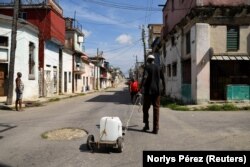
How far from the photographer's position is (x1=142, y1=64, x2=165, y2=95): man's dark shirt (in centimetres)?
955

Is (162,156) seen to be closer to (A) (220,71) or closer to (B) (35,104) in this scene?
(A) (220,71)

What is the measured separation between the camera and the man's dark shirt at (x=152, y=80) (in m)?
9.55

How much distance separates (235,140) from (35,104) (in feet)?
49.8

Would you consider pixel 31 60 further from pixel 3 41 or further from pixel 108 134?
pixel 108 134

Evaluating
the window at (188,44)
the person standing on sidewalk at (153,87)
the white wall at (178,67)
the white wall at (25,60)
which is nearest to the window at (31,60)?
the white wall at (25,60)

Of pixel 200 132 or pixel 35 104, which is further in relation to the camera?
pixel 35 104

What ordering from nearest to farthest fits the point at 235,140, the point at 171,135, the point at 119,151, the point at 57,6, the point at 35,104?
the point at 119,151
the point at 235,140
the point at 171,135
the point at 35,104
the point at 57,6

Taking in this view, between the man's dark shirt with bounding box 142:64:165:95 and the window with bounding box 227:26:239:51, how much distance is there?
1146cm

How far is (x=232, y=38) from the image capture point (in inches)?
786

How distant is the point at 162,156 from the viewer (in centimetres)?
649

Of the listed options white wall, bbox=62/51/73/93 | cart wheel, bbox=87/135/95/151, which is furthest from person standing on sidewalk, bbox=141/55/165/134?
white wall, bbox=62/51/73/93

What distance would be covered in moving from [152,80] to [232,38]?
11910 millimetres

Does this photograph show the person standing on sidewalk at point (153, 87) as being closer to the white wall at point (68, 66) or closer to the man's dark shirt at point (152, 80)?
the man's dark shirt at point (152, 80)

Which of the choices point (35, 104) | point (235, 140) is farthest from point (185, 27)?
point (235, 140)
